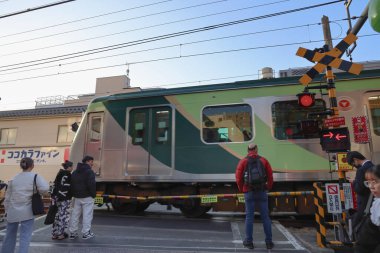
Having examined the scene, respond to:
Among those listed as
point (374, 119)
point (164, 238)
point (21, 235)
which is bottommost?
point (164, 238)

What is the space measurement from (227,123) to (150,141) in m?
2.21

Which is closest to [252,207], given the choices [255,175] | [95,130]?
[255,175]

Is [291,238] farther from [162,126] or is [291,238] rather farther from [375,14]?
[162,126]

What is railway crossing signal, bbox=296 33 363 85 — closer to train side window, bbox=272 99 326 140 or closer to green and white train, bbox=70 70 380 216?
green and white train, bbox=70 70 380 216

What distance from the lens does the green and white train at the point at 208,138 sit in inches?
301

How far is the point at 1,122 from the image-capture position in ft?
71.9

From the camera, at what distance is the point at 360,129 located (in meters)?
7.23

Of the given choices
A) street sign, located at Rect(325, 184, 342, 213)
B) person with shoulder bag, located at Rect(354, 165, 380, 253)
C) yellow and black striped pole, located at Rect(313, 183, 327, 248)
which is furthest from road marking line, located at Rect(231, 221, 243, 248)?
person with shoulder bag, located at Rect(354, 165, 380, 253)

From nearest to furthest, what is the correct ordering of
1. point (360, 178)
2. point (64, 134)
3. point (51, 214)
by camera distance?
point (360, 178)
point (51, 214)
point (64, 134)

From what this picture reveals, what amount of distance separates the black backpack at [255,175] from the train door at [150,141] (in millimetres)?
3341

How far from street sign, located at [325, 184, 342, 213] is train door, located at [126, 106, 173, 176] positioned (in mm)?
4267

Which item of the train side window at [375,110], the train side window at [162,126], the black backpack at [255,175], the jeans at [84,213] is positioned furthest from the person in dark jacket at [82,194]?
the train side window at [375,110]

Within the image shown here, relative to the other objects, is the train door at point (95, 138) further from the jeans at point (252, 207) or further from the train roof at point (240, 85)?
the jeans at point (252, 207)

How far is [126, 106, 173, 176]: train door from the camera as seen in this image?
28.6 ft
